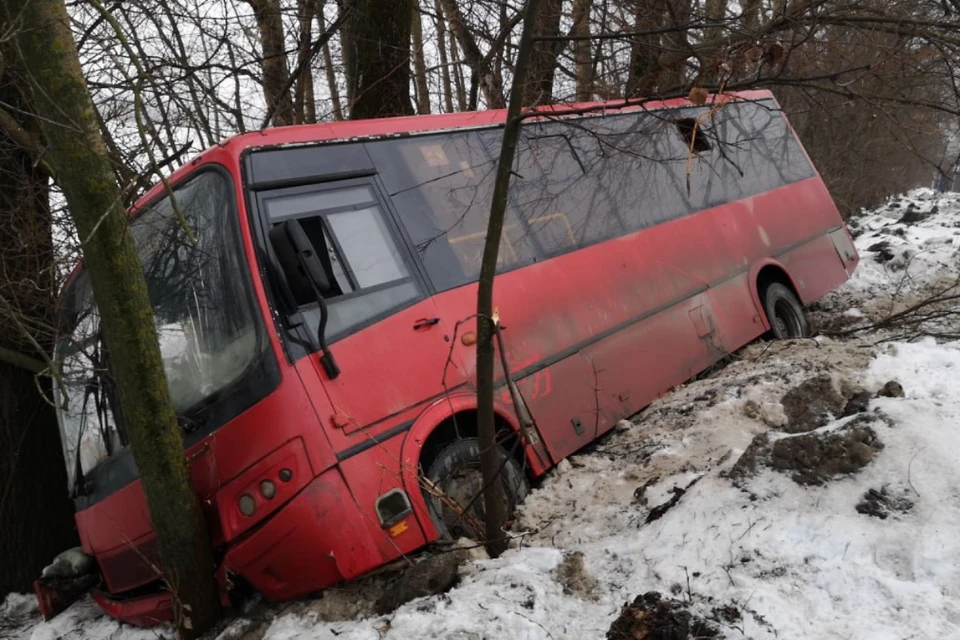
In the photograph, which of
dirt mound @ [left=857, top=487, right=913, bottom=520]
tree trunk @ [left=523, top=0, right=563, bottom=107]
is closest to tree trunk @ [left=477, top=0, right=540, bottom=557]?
tree trunk @ [left=523, top=0, right=563, bottom=107]

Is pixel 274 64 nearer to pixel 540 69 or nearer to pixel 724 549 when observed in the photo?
pixel 540 69

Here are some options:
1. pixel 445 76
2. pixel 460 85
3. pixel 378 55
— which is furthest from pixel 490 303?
pixel 445 76

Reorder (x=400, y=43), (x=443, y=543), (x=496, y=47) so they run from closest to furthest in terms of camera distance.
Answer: (x=443, y=543) < (x=496, y=47) < (x=400, y=43)

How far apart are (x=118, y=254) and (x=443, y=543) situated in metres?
2.05

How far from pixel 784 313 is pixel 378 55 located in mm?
4840

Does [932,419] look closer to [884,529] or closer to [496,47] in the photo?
[884,529]

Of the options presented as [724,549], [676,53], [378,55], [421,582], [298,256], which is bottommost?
[724,549]

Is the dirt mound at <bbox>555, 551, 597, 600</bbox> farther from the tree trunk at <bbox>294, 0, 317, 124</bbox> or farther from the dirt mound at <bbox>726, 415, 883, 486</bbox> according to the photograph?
the tree trunk at <bbox>294, 0, 317, 124</bbox>

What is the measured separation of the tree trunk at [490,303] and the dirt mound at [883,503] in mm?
1562

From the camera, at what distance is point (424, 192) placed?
4.61 m

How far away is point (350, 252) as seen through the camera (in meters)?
4.06

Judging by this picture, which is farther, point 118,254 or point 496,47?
point 496,47

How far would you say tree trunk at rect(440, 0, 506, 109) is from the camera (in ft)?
27.8

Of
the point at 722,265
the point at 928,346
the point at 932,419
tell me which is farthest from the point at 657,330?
the point at 932,419
